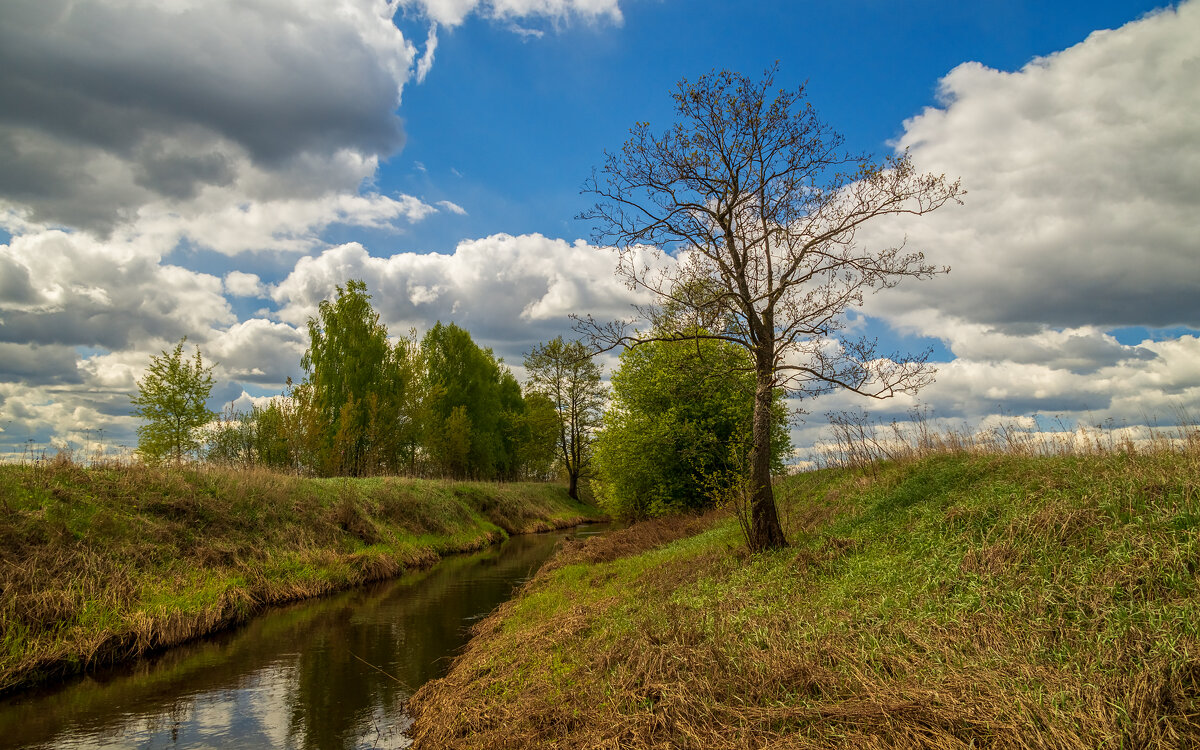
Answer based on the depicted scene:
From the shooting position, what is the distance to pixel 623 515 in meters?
30.8

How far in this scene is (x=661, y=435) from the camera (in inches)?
968

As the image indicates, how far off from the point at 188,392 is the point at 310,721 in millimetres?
22812

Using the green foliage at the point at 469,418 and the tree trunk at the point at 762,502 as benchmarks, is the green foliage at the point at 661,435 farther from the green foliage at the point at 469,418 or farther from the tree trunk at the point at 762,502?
the green foliage at the point at 469,418

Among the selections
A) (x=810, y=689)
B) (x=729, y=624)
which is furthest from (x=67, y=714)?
→ (x=810, y=689)

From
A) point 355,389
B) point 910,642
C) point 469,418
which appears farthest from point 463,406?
point 910,642

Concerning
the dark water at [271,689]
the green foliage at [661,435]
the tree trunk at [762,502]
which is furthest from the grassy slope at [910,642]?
the green foliage at [661,435]

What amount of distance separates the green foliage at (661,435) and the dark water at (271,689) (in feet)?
37.4

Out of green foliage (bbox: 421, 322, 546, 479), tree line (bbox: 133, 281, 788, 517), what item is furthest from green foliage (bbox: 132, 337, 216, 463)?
green foliage (bbox: 421, 322, 546, 479)

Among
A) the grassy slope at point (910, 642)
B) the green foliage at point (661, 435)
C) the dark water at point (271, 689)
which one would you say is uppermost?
the green foliage at point (661, 435)

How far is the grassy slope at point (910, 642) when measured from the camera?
4562 mm

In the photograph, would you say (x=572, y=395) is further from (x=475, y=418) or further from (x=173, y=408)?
(x=173, y=408)

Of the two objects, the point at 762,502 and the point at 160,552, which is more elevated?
the point at 762,502

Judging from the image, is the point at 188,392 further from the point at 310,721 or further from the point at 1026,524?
the point at 1026,524

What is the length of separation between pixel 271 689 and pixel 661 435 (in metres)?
17.0
